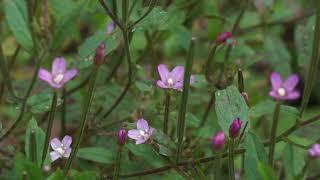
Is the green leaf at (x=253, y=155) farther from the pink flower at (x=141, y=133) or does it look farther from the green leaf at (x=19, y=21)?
the green leaf at (x=19, y=21)

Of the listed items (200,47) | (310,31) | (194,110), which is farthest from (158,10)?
(200,47)

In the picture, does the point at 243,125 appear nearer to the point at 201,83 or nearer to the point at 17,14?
the point at 201,83

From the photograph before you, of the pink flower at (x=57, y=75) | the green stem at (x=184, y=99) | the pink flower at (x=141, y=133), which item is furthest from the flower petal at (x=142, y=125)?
the pink flower at (x=57, y=75)

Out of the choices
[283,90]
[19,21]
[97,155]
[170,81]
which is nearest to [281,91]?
[283,90]

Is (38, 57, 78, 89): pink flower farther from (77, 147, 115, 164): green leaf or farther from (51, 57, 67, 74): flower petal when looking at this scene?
(77, 147, 115, 164): green leaf

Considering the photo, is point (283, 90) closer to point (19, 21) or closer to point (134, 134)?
point (134, 134)
